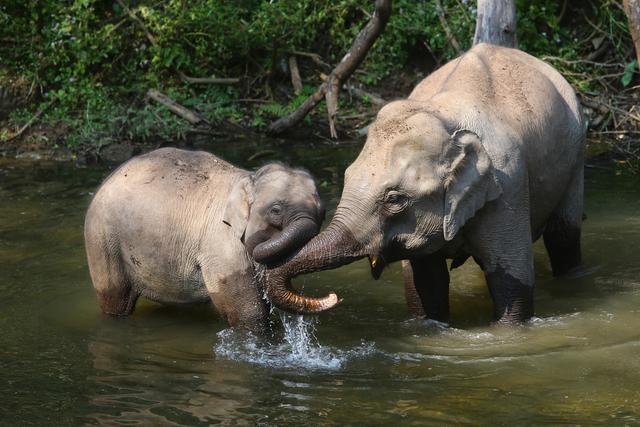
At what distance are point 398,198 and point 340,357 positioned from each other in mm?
1197

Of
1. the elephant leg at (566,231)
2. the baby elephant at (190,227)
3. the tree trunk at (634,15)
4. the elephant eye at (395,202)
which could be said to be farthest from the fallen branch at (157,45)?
the elephant eye at (395,202)

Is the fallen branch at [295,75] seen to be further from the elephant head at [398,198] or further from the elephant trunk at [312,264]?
the elephant trunk at [312,264]

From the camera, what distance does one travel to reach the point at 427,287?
761 centimetres

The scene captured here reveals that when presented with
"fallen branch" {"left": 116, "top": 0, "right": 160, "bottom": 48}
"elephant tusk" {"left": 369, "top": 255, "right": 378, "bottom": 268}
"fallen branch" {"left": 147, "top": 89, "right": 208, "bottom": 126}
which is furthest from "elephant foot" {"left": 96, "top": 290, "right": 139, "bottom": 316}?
"fallen branch" {"left": 116, "top": 0, "right": 160, "bottom": 48}

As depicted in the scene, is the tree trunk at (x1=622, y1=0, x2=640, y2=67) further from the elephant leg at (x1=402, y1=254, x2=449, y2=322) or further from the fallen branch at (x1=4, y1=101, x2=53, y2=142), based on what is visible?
the fallen branch at (x1=4, y1=101, x2=53, y2=142)

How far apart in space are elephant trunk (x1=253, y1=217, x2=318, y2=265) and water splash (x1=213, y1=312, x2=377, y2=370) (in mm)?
801

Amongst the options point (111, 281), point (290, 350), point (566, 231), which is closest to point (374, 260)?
point (290, 350)

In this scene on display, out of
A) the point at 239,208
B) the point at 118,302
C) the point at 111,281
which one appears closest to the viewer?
the point at 239,208

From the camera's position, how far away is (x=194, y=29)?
1579 centimetres

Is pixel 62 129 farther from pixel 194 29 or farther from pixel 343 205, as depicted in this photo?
pixel 343 205

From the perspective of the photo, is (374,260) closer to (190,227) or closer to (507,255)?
(507,255)

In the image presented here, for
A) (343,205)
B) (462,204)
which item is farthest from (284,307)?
(462,204)

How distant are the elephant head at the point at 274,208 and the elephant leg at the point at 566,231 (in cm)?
234

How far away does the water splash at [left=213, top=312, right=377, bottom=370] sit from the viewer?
6.93 meters
